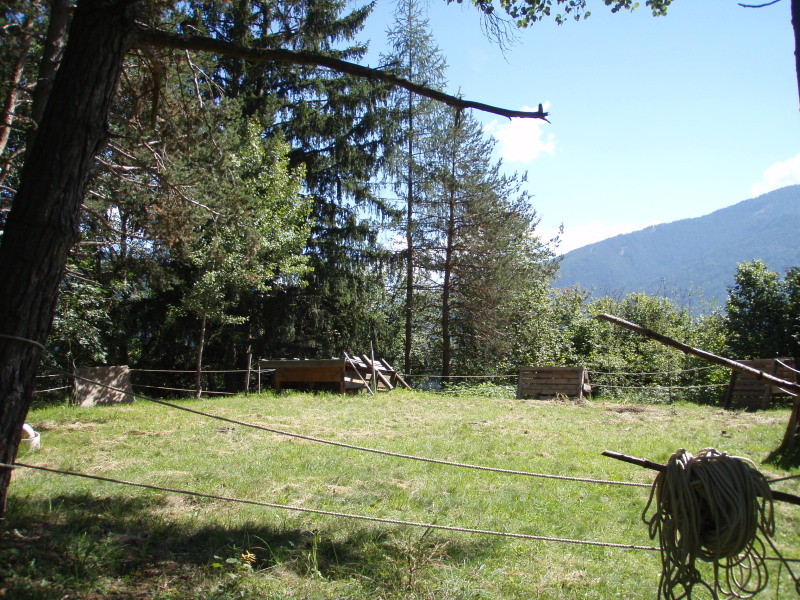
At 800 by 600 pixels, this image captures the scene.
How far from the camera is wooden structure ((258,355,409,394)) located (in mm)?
16953

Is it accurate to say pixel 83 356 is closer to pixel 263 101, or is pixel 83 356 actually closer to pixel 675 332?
pixel 263 101

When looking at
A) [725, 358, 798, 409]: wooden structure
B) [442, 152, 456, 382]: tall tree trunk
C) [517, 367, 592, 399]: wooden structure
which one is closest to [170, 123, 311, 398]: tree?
[442, 152, 456, 382]: tall tree trunk

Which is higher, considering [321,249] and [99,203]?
[321,249]

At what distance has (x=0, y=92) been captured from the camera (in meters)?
8.11

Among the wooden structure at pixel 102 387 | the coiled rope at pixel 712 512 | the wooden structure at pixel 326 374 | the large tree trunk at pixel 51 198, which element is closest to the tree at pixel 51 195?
the large tree trunk at pixel 51 198

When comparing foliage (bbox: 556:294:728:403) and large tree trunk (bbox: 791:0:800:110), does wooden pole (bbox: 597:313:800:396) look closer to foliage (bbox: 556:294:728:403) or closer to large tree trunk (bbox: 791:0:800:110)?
large tree trunk (bbox: 791:0:800:110)

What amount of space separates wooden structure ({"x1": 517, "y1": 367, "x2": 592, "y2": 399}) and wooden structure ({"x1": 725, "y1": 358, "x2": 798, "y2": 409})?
3741 millimetres

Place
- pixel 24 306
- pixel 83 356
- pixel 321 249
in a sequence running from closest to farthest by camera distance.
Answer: pixel 24 306
pixel 83 356
pixel 321 249

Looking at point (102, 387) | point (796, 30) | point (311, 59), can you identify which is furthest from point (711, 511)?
point (102, 387)

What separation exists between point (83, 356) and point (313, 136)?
12.1 meters

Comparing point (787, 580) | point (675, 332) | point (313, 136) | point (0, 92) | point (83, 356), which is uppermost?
point (313, 136)

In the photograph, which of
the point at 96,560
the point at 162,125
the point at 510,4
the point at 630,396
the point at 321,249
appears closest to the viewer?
the point at 96,560

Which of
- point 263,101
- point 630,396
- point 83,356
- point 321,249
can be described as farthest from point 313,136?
point 630,396

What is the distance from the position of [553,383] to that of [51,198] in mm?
15709
